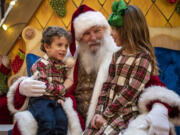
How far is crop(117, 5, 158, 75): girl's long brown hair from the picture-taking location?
4.23ft

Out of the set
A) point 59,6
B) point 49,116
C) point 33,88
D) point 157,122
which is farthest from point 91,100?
point 59,6

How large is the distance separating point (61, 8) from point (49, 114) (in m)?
1.23

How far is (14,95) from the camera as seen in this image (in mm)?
1646

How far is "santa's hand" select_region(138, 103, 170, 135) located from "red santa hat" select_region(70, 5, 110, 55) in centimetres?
84

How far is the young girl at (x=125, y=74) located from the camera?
1.23 meters

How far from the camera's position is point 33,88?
1.46m

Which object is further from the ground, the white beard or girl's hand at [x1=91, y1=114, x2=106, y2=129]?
the white beard

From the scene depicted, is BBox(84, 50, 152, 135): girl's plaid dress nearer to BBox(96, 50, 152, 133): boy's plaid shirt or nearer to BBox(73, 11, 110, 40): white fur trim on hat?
BBox(96, 50, 152, 133): boy's plaid shirt

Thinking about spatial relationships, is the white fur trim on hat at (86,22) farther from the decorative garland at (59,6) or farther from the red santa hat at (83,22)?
the decorative garland at (59,6)

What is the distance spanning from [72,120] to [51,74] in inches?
14.6

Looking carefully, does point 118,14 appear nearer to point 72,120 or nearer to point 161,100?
point 161,100

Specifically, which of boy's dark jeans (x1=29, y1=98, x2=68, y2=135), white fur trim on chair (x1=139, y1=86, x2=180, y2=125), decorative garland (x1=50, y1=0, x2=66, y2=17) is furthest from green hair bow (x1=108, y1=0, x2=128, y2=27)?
decorative garland (x1=50, y1=0, x2=66, y2=17)

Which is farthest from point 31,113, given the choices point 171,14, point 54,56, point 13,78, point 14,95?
point 171,14

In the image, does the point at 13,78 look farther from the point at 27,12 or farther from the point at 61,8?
the point at 61,8
